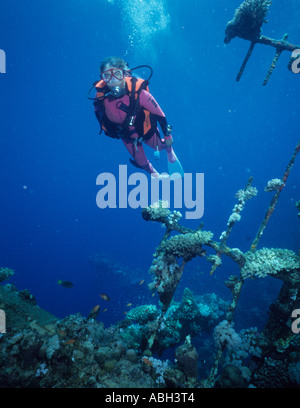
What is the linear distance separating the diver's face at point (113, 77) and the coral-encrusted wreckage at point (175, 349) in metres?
3.42

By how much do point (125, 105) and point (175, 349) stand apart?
612cm

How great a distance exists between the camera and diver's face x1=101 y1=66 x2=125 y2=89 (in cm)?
519

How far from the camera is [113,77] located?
5266mm

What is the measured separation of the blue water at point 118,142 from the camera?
88.8 ft

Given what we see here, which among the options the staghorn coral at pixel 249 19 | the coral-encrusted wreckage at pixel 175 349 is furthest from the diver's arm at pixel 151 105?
the coral-encrusted wreckage at pixel 175 349

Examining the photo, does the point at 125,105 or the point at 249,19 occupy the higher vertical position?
the point at 249,19

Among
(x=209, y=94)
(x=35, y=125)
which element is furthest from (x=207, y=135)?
(x=35, y=125)
